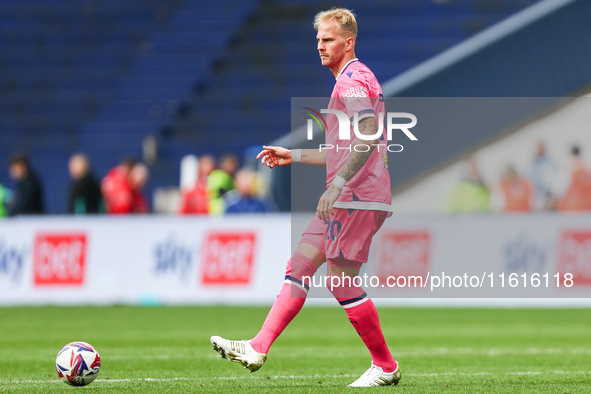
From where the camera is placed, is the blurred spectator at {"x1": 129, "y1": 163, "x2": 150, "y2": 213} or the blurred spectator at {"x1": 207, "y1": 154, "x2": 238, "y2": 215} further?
the blurred spectator at {"x1": 129, "y1": 163, "x2": 150, "y2": 213}

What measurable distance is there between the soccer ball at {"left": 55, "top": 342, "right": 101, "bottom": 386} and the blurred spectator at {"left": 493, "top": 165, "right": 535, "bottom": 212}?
969cm

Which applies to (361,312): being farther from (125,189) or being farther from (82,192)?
(125,189)

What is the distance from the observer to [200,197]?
1628 centimetres

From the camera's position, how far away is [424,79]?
59.6ft

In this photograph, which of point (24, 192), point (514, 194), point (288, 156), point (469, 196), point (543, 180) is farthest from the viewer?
point (24, 192)

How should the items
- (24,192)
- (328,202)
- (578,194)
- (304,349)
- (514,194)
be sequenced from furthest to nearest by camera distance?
(24,192)
(578,194)
(514,194)
(304,349)
(328,202)

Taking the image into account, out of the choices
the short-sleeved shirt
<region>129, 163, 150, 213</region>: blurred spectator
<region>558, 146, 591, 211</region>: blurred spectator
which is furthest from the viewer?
<region>129, 163, 150, 213</region>: blurred spectator

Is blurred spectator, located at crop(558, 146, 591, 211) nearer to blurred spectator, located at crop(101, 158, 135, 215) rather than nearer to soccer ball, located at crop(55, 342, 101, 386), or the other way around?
blurred spectator, located at crop(101, 158, 135, 215)

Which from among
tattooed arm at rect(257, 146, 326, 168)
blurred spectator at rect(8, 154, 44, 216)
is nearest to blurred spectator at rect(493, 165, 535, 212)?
blurred spectator at rect(8, 154, 44, 216)

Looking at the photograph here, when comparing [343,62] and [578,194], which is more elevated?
[343,62]

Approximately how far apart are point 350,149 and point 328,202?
34 centimetres

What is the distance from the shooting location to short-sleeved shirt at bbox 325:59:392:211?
5.49 metres

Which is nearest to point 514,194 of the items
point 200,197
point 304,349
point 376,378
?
point 200,197

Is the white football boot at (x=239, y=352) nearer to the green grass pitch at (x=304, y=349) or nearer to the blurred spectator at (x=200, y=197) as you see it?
the green grass pitch at (x=304, y=349)
